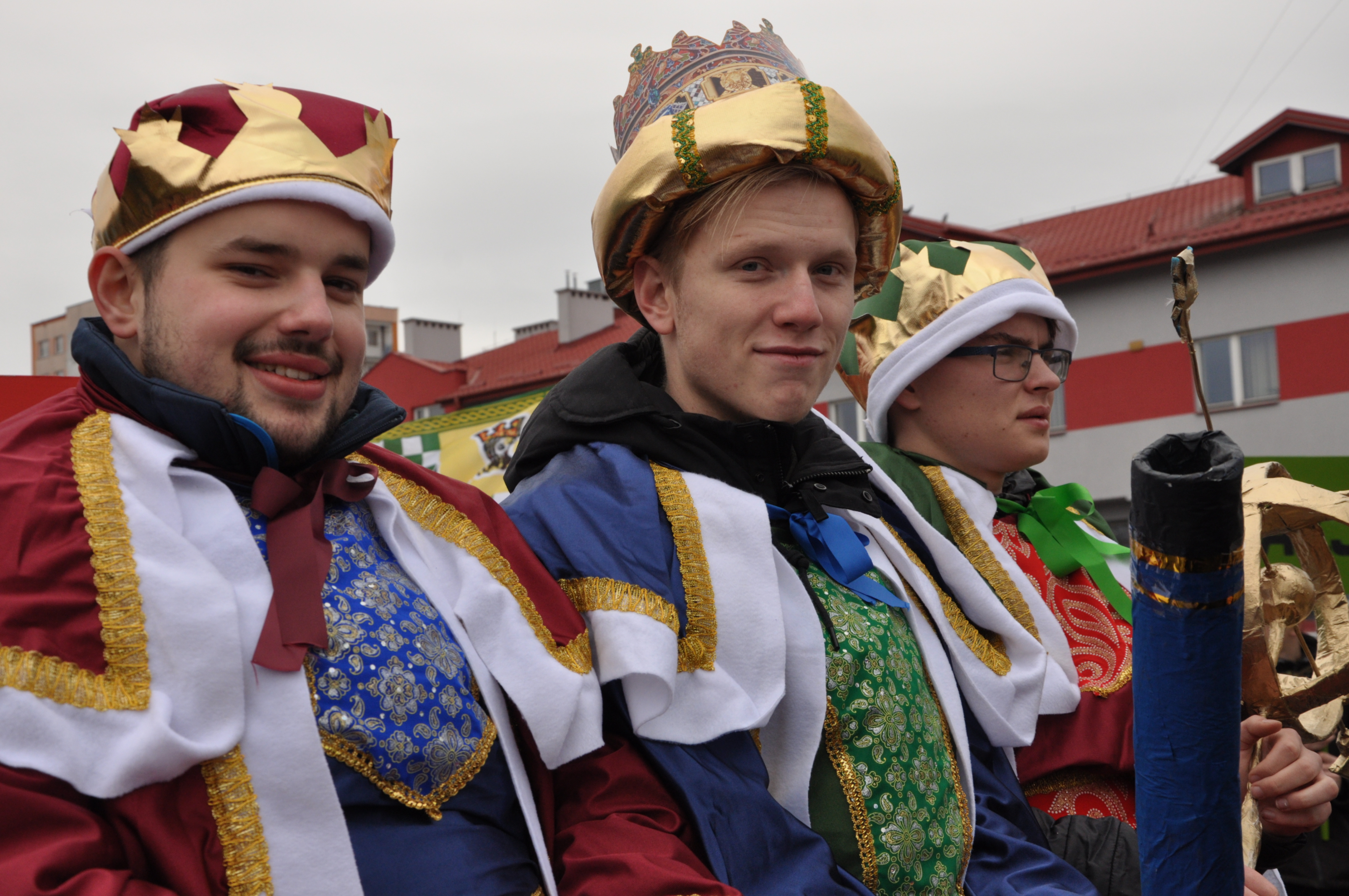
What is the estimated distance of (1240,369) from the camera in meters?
18.7

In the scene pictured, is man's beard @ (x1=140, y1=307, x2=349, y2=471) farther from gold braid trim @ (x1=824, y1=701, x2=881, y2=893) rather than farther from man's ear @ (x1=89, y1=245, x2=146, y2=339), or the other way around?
gold braid trim @ (x1=824, y1=701, x2=881, y2=893)

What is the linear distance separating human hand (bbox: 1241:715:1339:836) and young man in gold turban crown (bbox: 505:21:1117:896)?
0.54m

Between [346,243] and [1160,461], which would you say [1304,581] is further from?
[346,243]

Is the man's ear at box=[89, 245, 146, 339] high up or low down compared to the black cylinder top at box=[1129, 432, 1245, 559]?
up

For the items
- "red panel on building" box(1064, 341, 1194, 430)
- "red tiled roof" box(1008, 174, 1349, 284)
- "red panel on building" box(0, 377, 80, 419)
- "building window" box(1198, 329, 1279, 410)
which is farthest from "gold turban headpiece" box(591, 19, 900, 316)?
"building window" box(1198, 329, 1279, 410)

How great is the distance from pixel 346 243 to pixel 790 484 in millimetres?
1019

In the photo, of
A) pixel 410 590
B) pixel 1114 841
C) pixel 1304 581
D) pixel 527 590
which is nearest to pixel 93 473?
pixel 410 590

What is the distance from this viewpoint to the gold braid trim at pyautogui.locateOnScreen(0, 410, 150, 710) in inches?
60.2

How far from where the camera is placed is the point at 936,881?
7.43 feet

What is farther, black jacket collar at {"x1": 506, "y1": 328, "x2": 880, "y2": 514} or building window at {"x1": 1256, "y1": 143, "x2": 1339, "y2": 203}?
building window at {"x1": 1256, "y1": 143, "x2": 1339, "y2": 203}

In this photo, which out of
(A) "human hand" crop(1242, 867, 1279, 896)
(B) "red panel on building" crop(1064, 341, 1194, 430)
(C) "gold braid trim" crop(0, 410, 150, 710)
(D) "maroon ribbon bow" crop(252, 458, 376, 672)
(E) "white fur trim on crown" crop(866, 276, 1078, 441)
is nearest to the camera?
(C) "gold braid trim" crop(0, 410, 150, 710)

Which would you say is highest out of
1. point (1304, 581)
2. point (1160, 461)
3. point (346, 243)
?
point (346, 243)

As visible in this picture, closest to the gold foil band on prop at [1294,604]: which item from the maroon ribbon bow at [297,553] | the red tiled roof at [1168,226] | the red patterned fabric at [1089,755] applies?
the red patterned fabric at [1089,755]

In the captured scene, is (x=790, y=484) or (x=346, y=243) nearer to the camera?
(x=346, y=243)
